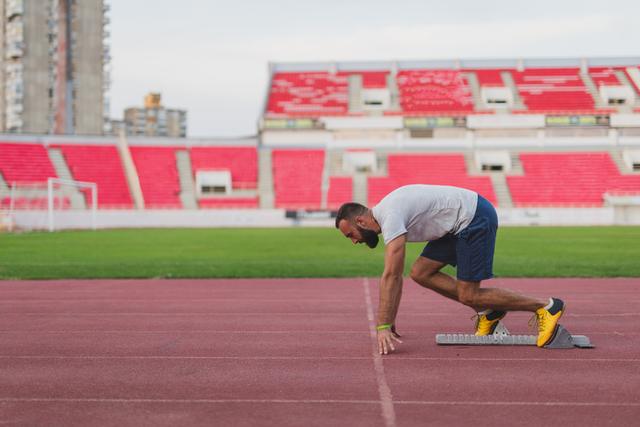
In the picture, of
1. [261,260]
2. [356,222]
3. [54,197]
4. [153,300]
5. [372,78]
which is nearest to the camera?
[356,222]

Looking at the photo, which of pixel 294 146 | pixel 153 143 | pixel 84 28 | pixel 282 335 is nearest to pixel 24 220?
pixel 153 143

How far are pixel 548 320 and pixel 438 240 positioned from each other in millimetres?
1166

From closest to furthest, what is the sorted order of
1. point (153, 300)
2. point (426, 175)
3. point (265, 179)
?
point (153, 300) → point (426, 175) → point (265, 179)

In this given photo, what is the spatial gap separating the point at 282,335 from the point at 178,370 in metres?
1.76

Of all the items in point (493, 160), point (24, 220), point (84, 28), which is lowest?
point (24, 220)

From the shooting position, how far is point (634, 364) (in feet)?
18.3

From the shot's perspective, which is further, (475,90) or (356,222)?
(475,90)

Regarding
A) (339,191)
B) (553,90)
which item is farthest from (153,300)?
(553,90)

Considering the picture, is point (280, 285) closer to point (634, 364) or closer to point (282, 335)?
point (282, 335)

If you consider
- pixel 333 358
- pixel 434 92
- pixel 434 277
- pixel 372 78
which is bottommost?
pixel 333 358

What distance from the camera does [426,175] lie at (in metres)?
48.6

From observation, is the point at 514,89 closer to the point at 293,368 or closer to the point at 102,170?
the point at 102,170

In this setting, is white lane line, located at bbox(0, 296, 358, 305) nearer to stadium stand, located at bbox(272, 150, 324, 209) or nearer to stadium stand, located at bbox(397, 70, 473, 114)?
stadium stand, located at bbox(272, 150, 324, 209)

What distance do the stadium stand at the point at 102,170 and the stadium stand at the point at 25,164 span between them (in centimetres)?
143
